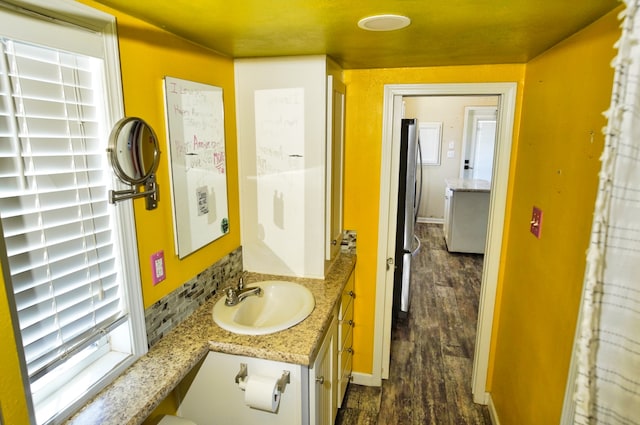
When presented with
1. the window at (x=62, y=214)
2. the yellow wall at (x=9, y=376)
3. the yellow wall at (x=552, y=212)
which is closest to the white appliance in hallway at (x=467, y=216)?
the yellow wall at (x=552, y=212)

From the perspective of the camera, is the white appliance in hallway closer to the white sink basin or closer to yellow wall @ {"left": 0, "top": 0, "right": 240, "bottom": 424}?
the white sink basin

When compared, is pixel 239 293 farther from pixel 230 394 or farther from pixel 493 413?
pixel 493 413

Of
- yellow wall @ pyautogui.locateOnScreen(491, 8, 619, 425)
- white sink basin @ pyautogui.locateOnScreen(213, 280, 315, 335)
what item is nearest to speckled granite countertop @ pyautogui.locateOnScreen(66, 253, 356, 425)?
white sink basin @ pyautogui.locateOnScreen(213, 280, 315, 335)

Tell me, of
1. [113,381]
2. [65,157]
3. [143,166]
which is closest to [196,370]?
[113,381]

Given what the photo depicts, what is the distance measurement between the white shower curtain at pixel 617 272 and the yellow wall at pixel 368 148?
1.76m

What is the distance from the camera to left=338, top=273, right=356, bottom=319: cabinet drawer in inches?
85.3

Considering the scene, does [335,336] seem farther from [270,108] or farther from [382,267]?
[270,108]

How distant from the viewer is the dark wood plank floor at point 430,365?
2.40 metres

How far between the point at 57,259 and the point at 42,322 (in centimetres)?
18

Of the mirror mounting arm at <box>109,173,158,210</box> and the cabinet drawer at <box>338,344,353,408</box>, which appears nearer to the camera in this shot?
the mirror mounting arm at <box>109,173,158,210</box>

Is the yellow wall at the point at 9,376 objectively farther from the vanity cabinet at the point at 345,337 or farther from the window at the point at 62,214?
the vanity cabinet at the point at 345,337

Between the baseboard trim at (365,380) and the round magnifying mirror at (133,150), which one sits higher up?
the round magnifying mirror at (133,150)

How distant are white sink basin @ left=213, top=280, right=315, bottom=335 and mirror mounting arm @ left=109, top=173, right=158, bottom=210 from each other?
0.60 meters

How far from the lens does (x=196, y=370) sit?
1.57m
